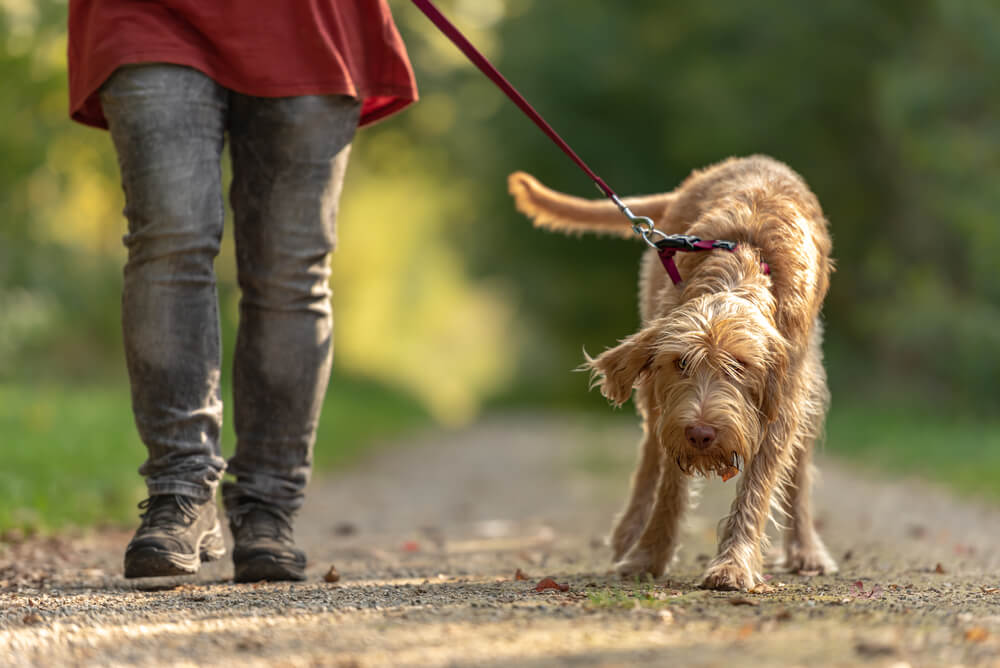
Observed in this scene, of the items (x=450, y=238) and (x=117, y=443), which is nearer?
(x=117, y=443)

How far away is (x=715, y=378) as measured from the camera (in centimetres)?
338

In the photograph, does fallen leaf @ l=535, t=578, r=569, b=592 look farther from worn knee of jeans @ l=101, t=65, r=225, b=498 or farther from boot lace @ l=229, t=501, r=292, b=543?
worn knee of jeans @ l=101, t=65, r=225, b=498

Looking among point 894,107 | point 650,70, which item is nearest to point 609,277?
point 650,70

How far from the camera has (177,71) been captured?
3.53 meters

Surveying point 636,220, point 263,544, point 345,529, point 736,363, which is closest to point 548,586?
point 736,363

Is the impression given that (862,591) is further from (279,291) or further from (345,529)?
(345,529)

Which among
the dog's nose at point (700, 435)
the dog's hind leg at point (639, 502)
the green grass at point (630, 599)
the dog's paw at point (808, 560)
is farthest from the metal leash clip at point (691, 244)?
the dog's paw at point (808, 560)

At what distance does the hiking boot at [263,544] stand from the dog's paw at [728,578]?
51.5 inches

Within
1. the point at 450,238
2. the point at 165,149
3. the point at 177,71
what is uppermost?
the point at 450,238

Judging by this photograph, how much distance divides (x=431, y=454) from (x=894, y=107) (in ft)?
25.1

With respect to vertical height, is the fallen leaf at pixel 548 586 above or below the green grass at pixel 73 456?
below

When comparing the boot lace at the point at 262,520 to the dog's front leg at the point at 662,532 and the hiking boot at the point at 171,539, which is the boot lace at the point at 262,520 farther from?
the dog's front leg at the point at 662,532

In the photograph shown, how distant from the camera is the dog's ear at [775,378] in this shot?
345 centimetres

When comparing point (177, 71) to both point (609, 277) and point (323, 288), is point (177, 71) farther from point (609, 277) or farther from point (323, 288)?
point (609, 277)
